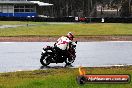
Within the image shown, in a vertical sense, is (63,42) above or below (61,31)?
above

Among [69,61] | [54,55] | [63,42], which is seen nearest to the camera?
[63,42]

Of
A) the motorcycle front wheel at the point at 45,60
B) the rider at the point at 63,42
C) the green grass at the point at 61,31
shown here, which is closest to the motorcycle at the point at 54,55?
the motorcycle front wheel at the point at 45,60

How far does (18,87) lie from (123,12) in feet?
307

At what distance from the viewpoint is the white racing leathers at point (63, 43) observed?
50.9 feet

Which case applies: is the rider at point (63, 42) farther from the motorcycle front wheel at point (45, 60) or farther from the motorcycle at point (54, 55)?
the motorcycle front wheel at point (45, 60)

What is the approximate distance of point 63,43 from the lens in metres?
15.6

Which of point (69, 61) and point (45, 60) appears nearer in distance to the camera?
point (45, 60)

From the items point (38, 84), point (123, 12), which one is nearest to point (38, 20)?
point (123, 12)

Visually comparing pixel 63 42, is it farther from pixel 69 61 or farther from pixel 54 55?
pixel 69 61

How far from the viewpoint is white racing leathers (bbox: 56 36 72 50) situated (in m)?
15.5

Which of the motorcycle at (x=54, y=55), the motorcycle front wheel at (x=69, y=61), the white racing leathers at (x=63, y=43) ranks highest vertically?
the white racing leathers at (x=63, y=43)

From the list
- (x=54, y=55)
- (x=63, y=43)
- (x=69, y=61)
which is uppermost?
(x=63, y=43)

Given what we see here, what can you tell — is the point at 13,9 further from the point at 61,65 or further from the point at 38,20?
the point at 61,65

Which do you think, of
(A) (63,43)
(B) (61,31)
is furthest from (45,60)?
(B) (61,31)
